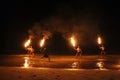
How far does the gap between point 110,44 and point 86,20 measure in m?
6.30

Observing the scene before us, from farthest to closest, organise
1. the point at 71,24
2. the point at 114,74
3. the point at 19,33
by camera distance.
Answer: the point at 19,33 < the point at 71,24 < the point at 114,74

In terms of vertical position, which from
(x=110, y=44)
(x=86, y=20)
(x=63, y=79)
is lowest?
(x=63, y=79)

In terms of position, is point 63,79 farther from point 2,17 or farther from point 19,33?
point 2,17

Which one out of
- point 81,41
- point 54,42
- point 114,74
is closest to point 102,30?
point 81,41

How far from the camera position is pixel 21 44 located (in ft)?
205

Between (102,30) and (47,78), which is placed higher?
(102,30)

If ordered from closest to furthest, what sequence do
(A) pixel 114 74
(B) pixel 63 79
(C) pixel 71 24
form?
(B) pixel 63 79 → (A) pixel 114 74 → (C) pixel 71 24

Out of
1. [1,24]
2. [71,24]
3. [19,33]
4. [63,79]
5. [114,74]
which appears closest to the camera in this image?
[63,79]

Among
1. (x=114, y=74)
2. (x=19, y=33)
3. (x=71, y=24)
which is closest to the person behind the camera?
(x=114, y=74)

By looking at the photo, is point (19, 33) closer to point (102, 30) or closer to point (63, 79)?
point (102, 30)

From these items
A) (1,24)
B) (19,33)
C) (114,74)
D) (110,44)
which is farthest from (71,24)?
(114,74)

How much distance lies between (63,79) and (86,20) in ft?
148

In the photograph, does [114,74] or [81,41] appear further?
[81,41]

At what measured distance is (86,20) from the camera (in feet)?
207
